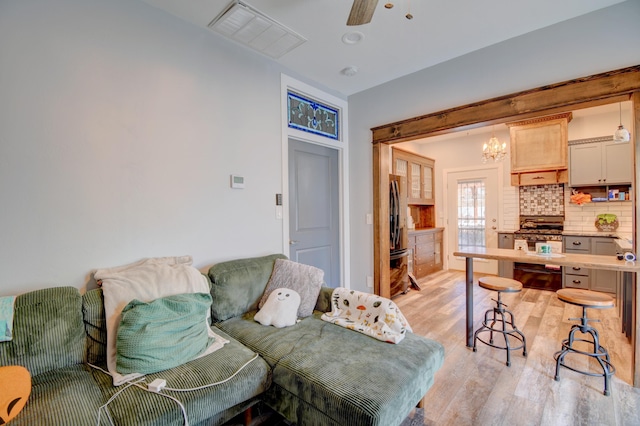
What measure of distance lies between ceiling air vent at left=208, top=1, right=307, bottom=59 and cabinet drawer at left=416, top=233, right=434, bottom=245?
3760 millimetres

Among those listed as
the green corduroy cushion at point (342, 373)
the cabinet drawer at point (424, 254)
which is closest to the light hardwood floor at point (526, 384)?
the green corduroy cushion at point (342, 373)

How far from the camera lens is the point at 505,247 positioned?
490 cm

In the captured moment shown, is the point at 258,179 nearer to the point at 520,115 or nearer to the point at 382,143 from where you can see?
the point at 382,143

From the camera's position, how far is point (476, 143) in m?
5.65

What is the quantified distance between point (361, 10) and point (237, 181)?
1638mm

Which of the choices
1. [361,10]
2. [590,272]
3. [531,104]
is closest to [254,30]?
[361,10]

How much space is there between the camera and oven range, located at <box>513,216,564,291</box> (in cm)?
438

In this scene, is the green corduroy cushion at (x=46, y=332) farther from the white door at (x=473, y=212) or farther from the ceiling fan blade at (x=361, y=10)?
the white door at (x=473, y=212)

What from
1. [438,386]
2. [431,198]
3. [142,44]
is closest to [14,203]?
[142,44]

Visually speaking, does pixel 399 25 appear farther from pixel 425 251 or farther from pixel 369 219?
pixel 425 251

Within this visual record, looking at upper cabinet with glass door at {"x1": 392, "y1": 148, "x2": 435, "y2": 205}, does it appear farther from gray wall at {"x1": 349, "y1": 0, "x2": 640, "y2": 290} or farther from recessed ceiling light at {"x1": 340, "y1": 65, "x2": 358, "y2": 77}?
recessed ceiling light at {"x1": 340, "y1": 65, "x2": 358, "y2": 77}

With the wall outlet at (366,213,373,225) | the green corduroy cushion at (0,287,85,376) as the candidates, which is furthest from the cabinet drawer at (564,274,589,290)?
the green corduroy cushion at (0,287,85,376)

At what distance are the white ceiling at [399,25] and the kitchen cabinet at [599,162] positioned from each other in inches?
124

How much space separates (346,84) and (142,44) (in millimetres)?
2156
